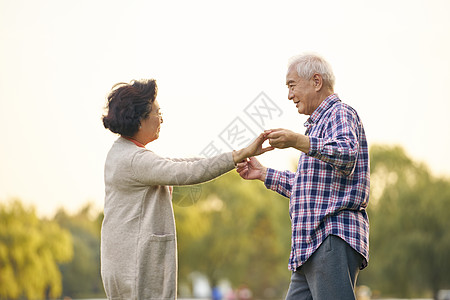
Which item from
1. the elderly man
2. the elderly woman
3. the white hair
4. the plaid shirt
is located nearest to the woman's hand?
the elderly woman

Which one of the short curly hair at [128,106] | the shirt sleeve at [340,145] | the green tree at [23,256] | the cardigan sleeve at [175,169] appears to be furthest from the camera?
the green tree at [23,256]

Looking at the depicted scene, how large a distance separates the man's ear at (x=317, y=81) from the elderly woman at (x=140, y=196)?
1.59 ft

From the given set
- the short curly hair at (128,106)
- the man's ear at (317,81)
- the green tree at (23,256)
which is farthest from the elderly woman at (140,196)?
the green tree at (23,256)

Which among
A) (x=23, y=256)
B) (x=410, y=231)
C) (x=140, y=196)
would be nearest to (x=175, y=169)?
(x=140, y=196)

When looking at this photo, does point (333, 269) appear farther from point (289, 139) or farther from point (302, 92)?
point (302, 92)

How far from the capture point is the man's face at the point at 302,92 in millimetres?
3674

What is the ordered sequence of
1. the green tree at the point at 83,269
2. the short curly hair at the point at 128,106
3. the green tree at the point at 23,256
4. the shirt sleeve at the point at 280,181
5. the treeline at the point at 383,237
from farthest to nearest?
the green tree at the point at 83,269 < the green tree at the point at 23,256 < the treeline at the point at 383,237 < the shirt sleeve at the point at 280,181 < the short curly hair at the point at 128,106

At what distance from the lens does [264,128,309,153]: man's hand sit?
3.16 meters

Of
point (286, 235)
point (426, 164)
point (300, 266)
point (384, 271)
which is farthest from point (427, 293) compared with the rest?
point (300, 266)

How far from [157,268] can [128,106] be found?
2.88 feet

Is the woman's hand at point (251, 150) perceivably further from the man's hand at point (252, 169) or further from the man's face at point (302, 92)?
the man's hand at point (252, 169)

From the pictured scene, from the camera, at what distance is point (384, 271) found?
23969mm

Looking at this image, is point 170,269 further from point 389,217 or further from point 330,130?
point 389,217

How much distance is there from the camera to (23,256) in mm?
24578
